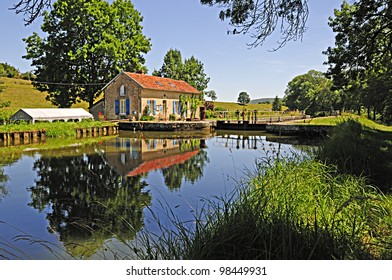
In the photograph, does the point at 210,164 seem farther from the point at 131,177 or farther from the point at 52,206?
the point at 52,206

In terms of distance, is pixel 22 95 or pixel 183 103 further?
pixel 183 103

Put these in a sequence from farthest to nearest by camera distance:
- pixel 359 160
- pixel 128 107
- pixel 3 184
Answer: pixel 128 107
pixel 3 184
pixel 359 160

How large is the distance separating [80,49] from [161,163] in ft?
62.8

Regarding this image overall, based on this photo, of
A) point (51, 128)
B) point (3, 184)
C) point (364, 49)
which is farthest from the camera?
point (51, 128)

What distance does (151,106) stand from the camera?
2945 centimetres

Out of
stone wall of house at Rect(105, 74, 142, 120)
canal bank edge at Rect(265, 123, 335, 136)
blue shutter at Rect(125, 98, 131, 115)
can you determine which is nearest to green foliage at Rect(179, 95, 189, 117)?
stone wall of house at Rect(105, 74, 142, 120)

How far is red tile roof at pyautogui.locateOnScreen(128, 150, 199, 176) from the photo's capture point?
1114cm

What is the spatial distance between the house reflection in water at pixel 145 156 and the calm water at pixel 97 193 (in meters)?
0.03

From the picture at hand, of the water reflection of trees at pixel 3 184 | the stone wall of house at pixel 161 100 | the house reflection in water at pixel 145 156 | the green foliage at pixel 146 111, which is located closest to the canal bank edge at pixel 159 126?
the green foliage at pixel 146 111

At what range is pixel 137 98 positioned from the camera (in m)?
28.4

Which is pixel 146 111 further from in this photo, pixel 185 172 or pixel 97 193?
pixel 97 193

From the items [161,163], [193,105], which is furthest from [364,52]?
[193,105]

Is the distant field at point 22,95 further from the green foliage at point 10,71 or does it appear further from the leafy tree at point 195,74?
the leafy tree at point 195,74
